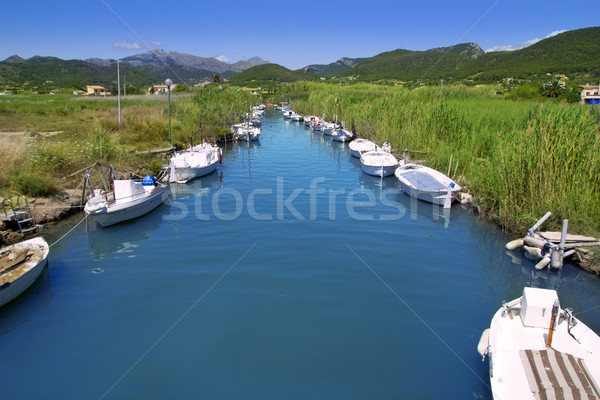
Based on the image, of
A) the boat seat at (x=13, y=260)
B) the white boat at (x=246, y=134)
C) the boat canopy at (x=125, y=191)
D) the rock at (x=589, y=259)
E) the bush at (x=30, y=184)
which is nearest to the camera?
the boat seat at (x=13, y=260)

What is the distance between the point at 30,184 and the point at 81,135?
11.7 meters

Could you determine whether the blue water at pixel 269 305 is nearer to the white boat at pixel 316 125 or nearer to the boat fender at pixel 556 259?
the boat fender at pixel 556 259

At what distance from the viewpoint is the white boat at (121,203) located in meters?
15.3

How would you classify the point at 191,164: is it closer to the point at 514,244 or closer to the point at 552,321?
the point at 514,244

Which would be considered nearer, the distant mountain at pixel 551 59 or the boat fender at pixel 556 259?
the boat fender at pixel 556 259

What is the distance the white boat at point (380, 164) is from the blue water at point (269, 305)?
6.57m

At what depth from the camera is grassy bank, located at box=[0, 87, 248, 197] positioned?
1811 centimetres

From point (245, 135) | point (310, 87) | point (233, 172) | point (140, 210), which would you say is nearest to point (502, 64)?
point (310, 87)

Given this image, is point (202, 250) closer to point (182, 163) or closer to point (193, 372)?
point (193, 372)

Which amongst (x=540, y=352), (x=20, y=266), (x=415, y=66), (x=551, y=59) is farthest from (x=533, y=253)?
(x=415, y=66)

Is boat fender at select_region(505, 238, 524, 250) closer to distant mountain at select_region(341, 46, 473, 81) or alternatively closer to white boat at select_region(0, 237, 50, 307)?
white boat at select_region(0, 237, 50, 307)

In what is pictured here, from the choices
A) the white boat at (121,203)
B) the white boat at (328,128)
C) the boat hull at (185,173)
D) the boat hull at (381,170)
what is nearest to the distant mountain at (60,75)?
the white boat at (328,128)

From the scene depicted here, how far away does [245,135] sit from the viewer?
41219mm

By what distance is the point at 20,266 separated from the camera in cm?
1085
